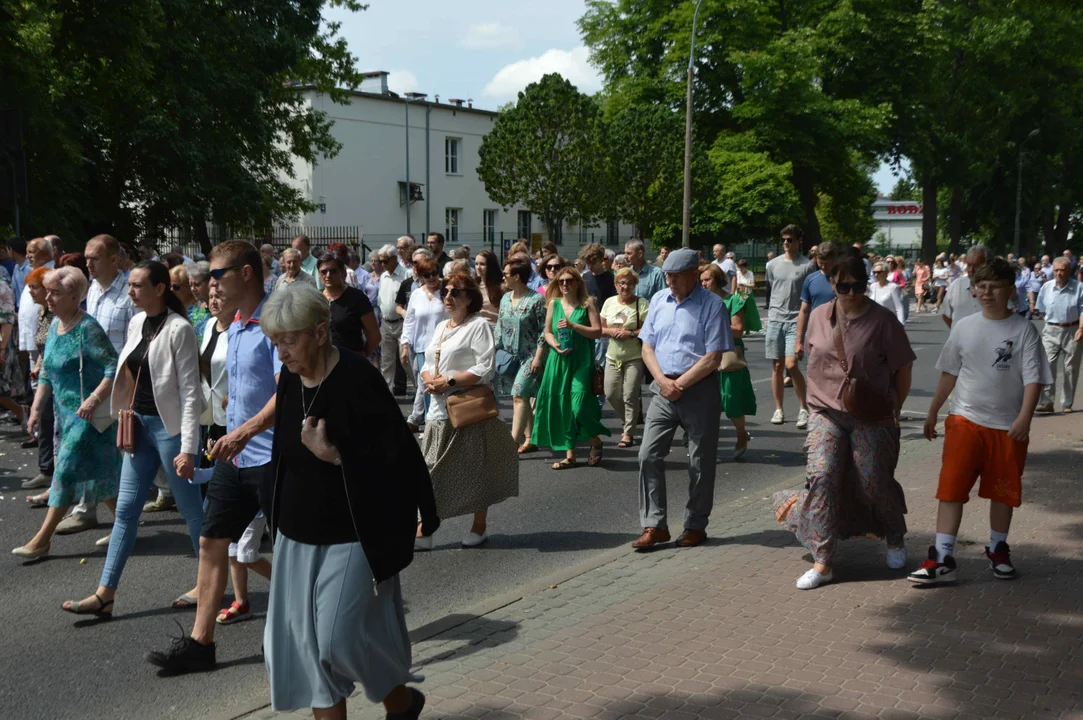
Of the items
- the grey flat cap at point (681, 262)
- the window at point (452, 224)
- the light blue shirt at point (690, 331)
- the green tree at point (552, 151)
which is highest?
the green tree at point (552, 151)

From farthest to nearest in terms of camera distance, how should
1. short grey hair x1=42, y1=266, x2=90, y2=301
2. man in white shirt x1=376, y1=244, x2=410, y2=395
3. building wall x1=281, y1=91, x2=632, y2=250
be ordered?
1. building wall x1=281, y1=91, x2=632, y2=250
2. man in white shirt x1=376, y1=244, x2=410, y2=395
3. short grey hair x1=42, y1=266, x2=90, y2=301

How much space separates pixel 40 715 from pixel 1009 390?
4932 millimetres

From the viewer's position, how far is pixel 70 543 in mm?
7727

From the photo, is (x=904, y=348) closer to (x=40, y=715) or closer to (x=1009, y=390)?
(x=1009, y=390)

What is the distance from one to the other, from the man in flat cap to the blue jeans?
8.75ft

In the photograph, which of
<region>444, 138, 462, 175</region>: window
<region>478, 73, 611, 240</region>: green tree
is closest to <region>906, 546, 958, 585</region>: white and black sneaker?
<region>478, 73, 611, 240</region>: green tree

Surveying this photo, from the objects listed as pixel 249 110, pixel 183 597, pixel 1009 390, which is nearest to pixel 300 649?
pixel 183 597

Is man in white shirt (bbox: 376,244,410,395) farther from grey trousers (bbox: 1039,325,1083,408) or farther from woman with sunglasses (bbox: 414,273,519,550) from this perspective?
grey trousers (bbox: 1039,325,1083,408)

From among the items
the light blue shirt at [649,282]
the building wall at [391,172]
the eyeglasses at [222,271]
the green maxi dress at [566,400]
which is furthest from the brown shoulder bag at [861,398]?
the building wall at [391,172]

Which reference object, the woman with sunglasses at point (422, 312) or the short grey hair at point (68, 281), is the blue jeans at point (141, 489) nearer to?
the short grey hair at point (68, 281)

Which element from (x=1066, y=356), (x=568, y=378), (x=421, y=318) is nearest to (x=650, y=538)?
(x=568, y=378)

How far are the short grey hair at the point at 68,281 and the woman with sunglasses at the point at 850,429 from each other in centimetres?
438

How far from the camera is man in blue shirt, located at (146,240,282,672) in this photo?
5.19 m

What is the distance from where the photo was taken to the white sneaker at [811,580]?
6203 mm
